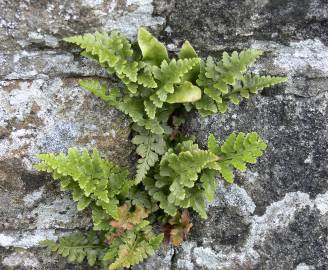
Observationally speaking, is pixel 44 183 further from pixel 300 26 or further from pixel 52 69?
pixel 300 26

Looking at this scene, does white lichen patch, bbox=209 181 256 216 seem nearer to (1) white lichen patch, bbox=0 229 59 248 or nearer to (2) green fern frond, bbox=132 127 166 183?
(2) green fern frond, bbox=132 127 166 183

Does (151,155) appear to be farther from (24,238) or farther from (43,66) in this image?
(24,238)

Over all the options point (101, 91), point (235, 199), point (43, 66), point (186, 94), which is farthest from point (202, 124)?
point (43, 66)

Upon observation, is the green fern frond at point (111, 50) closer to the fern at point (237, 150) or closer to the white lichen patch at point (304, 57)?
the fern at point (237, 150)

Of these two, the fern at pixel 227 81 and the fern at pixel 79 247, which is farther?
the fern at pixel 79 247

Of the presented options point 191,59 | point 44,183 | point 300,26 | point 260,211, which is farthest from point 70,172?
point 300,26

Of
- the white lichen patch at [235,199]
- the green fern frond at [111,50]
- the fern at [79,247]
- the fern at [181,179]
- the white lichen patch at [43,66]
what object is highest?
the green fern frond at [111,50]

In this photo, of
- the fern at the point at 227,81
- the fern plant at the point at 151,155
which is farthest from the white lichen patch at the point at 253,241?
the fern at the point at 227,81
